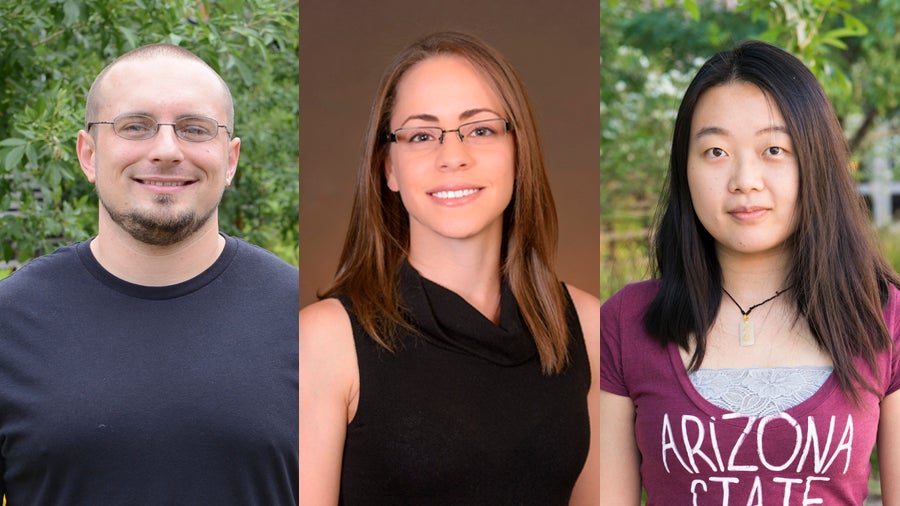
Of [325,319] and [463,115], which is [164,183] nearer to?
[325,319]

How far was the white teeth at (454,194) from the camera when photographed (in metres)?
1.98

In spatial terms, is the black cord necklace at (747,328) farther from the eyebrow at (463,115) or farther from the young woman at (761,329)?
the eyebrow at (463,115)

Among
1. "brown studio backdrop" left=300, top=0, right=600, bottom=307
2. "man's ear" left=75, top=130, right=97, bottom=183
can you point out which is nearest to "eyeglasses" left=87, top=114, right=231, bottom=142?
"man's ear" left=75, top=130, right=97, bottom=183

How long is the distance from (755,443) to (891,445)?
1.02ft

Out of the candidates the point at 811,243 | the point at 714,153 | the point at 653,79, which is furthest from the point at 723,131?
the point at 653,79

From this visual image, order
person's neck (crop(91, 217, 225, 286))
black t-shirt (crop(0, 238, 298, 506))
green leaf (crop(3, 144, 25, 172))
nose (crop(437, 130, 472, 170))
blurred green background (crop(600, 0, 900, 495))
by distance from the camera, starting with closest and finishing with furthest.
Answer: nose (crop(437, 130, 472, 170))
black t-shirt (crop(0, 238, 298, 506))
person's neck (crop(91, 217, 225, 286))
green leaf (crop(3, 144, 25, 172))
blurred green background (crop(600, 0, 900, 495))

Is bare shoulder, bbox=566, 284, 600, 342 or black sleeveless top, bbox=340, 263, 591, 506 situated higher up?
bare shoulder, bbox=566, 284, 600, 342

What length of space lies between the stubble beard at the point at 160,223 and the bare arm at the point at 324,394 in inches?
22.8

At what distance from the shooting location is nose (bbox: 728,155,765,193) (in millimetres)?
2205

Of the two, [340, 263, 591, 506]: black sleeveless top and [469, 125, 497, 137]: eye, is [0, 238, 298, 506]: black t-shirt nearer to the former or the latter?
[340, 263, 591, 506]: black sleeveless top

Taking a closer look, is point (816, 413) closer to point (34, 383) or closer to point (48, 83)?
point (34, 383)

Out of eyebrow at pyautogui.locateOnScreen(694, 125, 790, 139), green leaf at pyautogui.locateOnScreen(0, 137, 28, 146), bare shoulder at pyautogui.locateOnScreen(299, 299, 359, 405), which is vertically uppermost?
green leaf at pyautogui.locateOnScreen(0, 137, 28, 146)

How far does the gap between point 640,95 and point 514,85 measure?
6543 millimetres

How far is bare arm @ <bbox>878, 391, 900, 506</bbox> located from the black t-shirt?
50.4 inches
